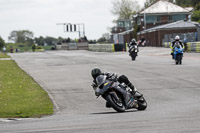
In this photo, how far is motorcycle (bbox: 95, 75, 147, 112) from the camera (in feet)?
35.0

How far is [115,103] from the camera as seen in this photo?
10805 mm

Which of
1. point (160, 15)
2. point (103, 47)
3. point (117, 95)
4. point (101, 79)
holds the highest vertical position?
point (160, 15)

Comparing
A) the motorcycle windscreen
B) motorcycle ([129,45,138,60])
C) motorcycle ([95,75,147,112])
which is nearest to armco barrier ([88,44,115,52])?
motorcycle ([129,45,138,60])

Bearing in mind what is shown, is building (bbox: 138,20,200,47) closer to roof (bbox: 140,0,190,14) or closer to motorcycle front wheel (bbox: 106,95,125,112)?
roof (bbox: 140,0,190,14)

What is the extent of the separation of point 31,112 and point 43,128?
366 centimetres

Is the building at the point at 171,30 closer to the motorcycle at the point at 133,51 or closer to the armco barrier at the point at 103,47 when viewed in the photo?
the armco barrier at the point at 103,47

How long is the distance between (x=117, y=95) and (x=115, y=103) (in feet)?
0.99

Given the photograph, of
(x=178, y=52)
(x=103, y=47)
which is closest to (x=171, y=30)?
(x=103, y=47)

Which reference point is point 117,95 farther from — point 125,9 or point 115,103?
point 125,9

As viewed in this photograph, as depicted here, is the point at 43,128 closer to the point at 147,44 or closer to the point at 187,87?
the point at 187,87

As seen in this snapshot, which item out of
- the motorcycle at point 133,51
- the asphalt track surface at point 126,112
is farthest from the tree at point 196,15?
the asphalt track surface at point 126,112

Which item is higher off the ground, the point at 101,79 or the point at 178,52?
the point at 101,79

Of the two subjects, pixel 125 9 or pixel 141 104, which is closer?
pixel 141 104

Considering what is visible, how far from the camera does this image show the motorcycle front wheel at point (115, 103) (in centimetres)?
1076
